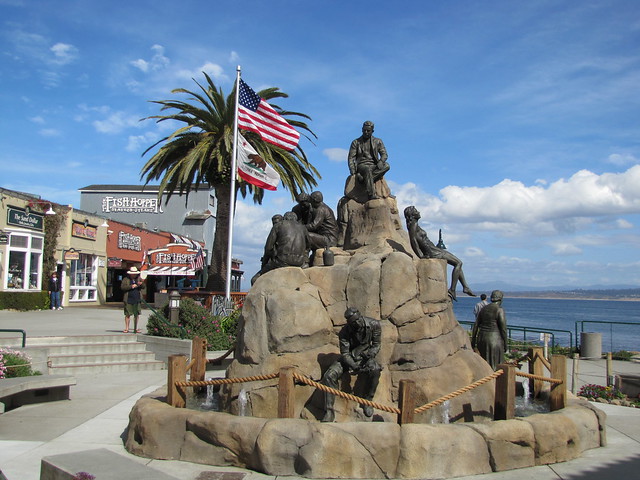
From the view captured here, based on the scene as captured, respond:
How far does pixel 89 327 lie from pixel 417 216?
13950mm

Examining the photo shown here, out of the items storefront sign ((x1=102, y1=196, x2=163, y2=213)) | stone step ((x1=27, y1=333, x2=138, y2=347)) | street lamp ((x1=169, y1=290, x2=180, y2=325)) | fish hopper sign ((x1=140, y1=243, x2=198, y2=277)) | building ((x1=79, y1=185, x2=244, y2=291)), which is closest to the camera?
stone step ((x1=27, y1=333, x2=138, y2=347))

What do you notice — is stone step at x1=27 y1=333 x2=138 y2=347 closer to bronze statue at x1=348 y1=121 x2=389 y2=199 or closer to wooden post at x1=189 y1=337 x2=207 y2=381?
wooden post at x1=189 y1=337 x2=207 y2=381

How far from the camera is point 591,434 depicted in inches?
333


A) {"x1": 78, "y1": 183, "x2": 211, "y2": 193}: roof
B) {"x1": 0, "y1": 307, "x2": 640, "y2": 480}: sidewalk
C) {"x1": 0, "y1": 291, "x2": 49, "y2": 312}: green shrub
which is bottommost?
{"x1": 0, "y1": 307, "x2": 640, "y2": 480}: sidewalk

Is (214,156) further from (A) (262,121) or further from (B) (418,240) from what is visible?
(B) (418,240)

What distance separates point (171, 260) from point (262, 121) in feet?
59.9

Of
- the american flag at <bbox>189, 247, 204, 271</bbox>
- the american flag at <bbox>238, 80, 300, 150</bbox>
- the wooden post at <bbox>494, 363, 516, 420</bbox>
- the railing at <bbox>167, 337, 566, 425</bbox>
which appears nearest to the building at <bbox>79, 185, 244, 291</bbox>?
the american flag at <bbox>189, 247, 204, 271</bbox>

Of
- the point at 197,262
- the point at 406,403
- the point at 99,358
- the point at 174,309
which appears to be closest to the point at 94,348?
the point at 99,358

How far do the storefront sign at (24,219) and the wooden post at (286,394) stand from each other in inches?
936

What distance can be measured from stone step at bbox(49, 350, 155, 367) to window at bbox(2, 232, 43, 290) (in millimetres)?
13546

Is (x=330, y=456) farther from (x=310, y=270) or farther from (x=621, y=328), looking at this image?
(x=621, y=328)

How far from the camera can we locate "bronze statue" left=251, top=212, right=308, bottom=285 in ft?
35.2

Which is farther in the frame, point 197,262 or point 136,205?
point 136,205

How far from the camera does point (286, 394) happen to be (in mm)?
7570
